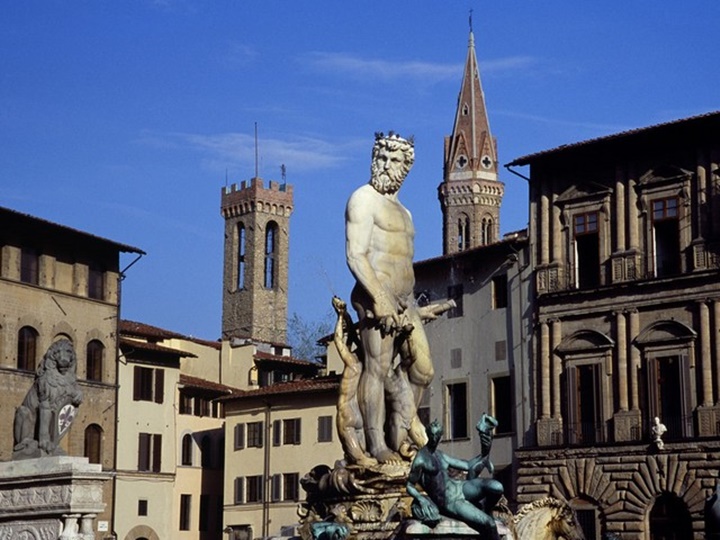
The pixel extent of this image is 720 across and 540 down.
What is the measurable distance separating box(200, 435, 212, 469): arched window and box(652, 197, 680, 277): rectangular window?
26.6 metres

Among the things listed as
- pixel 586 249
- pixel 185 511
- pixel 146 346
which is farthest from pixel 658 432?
pixel 185 511

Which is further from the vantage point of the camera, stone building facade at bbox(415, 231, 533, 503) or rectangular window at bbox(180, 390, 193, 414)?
rectangular window at bbox(180, 390, 193, 414)

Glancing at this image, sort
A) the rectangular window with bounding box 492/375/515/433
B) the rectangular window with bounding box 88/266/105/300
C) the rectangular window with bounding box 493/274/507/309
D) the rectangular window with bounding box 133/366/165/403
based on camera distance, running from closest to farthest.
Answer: the rectangular window with bounding box 492/375/515/433
the rectangular window with bounding box 493/274/507/309
the rectangular window with bounding box 88/266/105/300
the rectangular window with bounding box 133/366/165/403

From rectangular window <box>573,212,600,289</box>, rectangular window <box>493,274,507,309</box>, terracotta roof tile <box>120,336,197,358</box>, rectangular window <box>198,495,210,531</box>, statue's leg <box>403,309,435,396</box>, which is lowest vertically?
rectangular window <box>198,495,210,531</box>

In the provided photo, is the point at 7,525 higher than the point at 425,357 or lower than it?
lower

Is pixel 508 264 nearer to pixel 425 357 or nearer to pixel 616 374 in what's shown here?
pixel 616 374

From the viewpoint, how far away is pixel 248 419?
220 ft

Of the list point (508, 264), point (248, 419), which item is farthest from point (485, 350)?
point (248, 419)

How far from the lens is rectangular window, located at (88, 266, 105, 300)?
62.3m

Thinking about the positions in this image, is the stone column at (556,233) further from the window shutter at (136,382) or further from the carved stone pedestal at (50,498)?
the carved stone pedestal at (50,498)

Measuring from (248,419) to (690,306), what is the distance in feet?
81.1

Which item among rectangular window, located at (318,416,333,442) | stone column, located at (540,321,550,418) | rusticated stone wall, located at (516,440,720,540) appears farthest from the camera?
rectangular window, located at (318,416,333,442)

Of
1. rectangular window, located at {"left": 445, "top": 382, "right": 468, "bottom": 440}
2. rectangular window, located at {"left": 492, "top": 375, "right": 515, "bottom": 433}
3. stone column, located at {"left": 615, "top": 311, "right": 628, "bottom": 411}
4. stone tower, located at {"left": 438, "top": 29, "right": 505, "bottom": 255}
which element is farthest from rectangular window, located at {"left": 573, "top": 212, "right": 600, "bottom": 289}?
stone tower, located at {"left": 438, "top": 29, "right": 505, "bottom": 255}

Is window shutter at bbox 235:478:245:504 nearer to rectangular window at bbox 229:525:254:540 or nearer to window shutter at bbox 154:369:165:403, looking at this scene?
rectangular window at bbox 229:525:254:540
